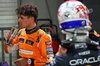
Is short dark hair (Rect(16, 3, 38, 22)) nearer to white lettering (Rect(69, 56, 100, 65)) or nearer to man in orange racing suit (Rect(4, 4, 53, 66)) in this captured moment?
man in orange racing suit (Rect(4, 4, 53, 66))

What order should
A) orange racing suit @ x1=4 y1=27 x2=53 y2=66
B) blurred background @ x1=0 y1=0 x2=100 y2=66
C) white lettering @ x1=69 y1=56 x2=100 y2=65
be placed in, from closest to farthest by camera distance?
white lettering @ x1=69 y1=56 x2=100 y2=65 → orange racing suit @ x1=4 y1=27 x2=53 y2=66 → blurred background @ x1=0 y1=0 x2=100 y2=66

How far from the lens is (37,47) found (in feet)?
7.34

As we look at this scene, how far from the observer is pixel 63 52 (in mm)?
1249

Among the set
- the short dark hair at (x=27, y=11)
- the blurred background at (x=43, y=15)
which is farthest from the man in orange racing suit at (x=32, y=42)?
the blurred background at (x=43, y=15)

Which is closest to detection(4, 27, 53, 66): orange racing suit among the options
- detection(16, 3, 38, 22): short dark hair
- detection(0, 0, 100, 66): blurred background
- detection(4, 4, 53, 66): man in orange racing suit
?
detection(4, 4, 53, 66): man in orange racing suit

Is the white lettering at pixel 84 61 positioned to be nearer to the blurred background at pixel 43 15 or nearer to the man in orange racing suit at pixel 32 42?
the man in orange racing suit at pixel 32 42

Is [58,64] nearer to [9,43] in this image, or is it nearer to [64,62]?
[64,62]

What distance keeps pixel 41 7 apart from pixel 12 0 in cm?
108

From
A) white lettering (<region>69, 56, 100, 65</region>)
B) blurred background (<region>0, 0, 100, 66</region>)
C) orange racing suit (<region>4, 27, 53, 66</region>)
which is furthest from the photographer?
blurred background (<region>0, 0, 100, 66</region>)

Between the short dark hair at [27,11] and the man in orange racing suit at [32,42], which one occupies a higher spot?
the short dark hair at [27,11]

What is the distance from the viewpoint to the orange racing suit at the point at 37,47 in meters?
2.18

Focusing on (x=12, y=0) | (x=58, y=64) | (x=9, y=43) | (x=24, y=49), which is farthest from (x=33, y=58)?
(x=12, y=0)

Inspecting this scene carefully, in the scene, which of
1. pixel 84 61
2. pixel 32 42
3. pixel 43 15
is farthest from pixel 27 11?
pixel 43 15

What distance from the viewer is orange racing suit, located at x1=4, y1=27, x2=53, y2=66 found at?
A: 2179 millimetres
